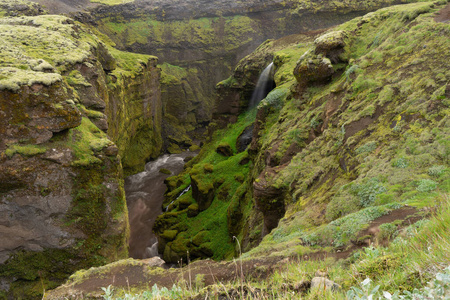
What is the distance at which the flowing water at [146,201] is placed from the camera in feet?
78.1

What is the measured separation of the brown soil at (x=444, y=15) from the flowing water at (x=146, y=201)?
2427 cm

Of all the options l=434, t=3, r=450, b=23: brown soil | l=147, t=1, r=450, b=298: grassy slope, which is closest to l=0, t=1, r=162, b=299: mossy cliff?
l=147, t=1, r=450, b=298: grassy slope

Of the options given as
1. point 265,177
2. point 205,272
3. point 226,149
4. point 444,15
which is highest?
point 444,15

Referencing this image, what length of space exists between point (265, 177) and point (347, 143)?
4.68m

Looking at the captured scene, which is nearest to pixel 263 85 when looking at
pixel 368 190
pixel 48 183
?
pixel 48 183

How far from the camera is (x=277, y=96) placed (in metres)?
20.3

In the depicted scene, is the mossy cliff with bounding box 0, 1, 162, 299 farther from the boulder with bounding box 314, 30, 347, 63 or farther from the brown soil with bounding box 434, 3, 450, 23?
the brown soil with bounding box 434, 3, 450, 23

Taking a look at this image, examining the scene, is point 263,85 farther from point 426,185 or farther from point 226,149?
point 426,185

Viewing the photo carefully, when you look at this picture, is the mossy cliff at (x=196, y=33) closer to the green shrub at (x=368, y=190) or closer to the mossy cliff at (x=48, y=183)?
the mossy cliff at (x=48, y=183)

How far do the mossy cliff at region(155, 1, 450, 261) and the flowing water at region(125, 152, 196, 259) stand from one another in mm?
2772

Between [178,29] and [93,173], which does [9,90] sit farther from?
[178,29]

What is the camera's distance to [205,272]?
6.21 metres

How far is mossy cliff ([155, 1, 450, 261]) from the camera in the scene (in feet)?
20.9

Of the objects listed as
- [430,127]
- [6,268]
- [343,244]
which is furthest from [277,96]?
[6,268]
